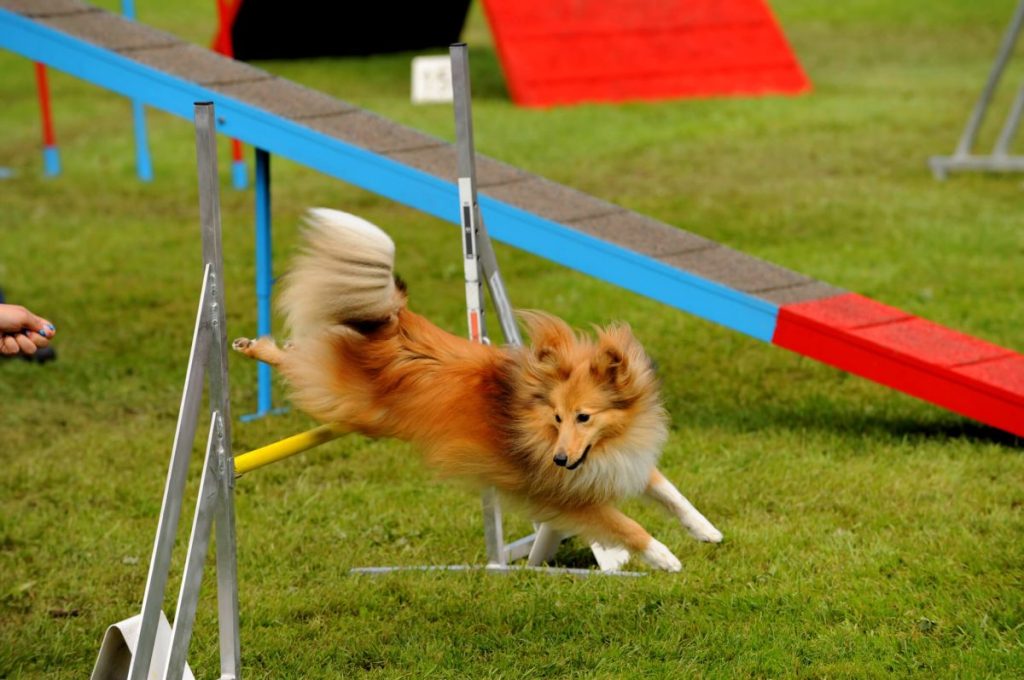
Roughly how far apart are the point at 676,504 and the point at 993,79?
6.71 metres

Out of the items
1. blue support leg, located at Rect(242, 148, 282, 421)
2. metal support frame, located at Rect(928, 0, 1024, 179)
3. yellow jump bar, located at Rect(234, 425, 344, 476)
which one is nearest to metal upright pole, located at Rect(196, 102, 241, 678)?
yellow jump bar, located at Rect(234, 425, 344, 476)

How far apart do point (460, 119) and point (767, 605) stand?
178 cm

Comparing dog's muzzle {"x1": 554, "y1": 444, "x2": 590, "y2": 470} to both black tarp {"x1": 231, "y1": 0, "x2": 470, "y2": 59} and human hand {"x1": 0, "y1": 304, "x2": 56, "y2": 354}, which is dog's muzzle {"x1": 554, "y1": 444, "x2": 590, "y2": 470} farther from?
black tarp {"x1": 231, "y1": 0, "x2": 470, "y2": 59}

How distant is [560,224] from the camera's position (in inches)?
217

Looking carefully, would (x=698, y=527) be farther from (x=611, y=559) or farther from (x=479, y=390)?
(x=479, y=390)

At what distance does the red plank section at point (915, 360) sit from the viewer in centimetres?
528

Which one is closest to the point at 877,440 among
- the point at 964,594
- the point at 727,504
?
the point at 727,504

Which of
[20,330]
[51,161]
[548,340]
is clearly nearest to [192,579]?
[20,330]

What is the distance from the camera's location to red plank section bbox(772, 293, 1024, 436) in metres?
5.28

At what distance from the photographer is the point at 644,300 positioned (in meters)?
7.82

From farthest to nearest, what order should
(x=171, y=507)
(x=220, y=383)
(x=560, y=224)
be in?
(x=560, y=224), (x=220, y=383), (x=171, y=507)

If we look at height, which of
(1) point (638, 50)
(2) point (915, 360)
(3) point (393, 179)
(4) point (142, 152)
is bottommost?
(4) point (142, 152)

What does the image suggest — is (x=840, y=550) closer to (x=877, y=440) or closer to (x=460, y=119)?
(x=877, y=440)

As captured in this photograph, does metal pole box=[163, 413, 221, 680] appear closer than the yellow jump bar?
Yes
